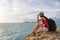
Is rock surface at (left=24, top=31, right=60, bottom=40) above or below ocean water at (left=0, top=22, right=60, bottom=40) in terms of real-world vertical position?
below

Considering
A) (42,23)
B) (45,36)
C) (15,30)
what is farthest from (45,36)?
(15,30)

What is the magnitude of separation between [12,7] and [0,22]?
0.22 m

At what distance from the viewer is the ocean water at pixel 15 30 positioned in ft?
7.11

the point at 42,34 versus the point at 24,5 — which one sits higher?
the point at 24,5

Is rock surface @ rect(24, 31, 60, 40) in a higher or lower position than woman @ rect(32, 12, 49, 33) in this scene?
lower

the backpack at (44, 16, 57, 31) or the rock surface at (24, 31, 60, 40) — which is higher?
the backpack at (44, 16, 57, 31)

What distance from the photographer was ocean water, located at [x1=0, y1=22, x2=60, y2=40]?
2166 mm

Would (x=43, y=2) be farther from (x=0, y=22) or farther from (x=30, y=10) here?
(x=0, y=22)

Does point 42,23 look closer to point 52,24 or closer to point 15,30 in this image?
point 52,24

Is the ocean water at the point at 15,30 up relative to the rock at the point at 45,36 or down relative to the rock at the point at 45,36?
up

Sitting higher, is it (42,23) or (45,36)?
(42,23)

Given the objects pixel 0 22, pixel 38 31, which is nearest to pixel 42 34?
pixel 38 31

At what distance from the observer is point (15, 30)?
2.20m

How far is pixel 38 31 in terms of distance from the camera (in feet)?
7.10
